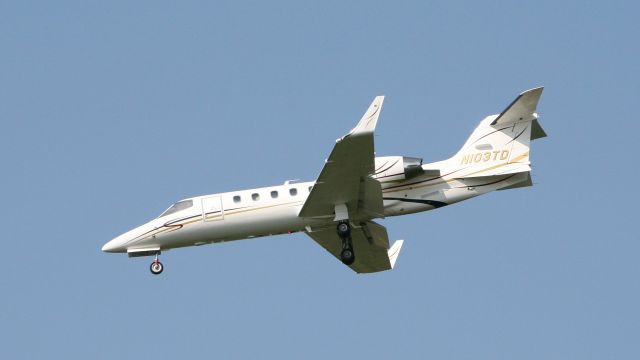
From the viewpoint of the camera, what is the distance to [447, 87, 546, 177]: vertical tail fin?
135 ft

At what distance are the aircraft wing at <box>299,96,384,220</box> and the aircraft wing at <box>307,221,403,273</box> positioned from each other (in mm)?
1406

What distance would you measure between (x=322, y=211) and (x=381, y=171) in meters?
2.13

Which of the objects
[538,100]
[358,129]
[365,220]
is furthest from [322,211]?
[538,100]

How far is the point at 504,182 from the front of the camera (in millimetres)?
41312

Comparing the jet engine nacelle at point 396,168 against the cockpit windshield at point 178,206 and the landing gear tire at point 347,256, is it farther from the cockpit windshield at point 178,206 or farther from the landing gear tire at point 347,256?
the cockpit windshield at point 178,206

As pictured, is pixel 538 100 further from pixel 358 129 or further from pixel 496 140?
pixel 358 129

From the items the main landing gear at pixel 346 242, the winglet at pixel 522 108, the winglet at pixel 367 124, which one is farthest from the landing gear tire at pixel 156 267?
the winglet at pixel 522 108

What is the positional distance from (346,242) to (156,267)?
19.8 feet

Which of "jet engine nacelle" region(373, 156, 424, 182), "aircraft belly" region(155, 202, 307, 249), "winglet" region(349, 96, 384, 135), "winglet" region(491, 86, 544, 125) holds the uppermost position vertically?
"winglet" region(491, 86, 544, 125)

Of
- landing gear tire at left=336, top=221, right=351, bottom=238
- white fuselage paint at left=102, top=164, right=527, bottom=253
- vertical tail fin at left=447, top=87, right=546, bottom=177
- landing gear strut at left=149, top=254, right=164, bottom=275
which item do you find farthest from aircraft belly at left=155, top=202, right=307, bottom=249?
vertical tail fin at left=447, top=87, right=546, bottom=177

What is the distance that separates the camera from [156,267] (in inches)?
1668

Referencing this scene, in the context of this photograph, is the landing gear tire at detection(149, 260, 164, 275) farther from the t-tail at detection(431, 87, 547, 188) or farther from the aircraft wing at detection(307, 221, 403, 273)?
the t-tail at detection(431, 87, 547, 188)

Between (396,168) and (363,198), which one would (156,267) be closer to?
(363,198)

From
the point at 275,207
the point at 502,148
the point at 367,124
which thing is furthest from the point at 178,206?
the point at 502,148
